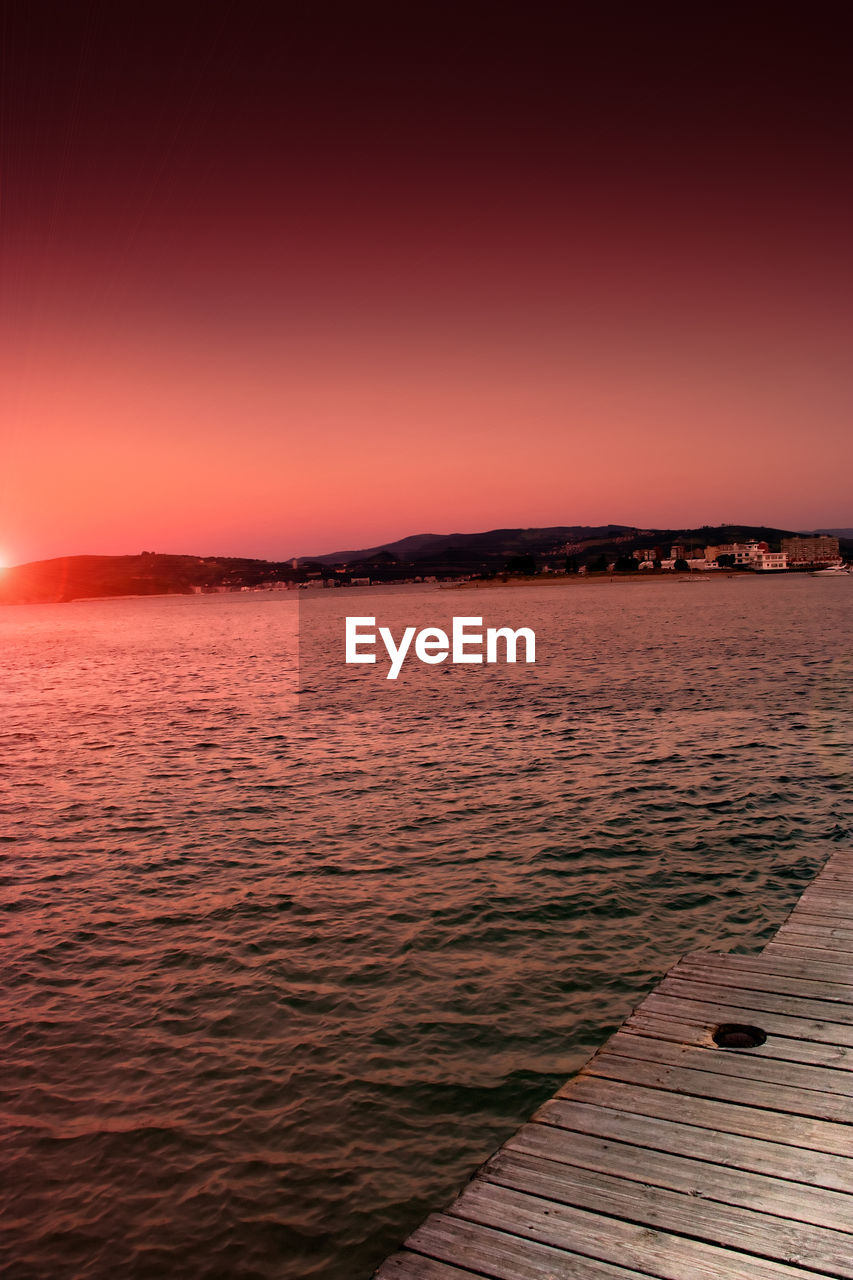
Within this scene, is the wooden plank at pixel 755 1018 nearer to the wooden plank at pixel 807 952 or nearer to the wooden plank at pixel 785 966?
the wooden plank at pixel 785 966

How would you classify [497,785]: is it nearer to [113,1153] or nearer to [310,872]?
[310,872]

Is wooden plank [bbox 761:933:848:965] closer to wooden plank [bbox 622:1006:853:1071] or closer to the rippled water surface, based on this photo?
wooden plank [bbox 622:1006:853:1071]

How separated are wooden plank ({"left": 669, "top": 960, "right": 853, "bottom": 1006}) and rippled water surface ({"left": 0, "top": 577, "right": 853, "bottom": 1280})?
6.43 ft

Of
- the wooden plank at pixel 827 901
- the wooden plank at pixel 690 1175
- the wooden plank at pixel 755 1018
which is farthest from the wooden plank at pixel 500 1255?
the wooden plank at pixel 827 901

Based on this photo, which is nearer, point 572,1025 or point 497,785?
point 572,1025

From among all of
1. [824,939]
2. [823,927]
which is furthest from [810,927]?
[824,939]

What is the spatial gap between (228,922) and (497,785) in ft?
36.8

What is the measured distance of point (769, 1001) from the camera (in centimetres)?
880

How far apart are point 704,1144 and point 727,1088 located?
3.03 feet

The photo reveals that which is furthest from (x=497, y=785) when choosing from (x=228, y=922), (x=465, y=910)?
(x=228, y=922)

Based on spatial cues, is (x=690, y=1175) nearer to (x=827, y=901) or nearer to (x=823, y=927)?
(x=823, y=927)

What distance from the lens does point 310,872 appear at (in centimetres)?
1791

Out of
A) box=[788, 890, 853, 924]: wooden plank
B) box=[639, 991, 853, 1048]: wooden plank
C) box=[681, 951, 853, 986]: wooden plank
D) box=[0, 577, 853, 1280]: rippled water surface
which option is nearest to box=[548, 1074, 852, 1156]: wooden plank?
box=[639, 991, 853, 1048]: wooden plank

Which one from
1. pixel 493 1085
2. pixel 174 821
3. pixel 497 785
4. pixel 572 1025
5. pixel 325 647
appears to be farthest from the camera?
pixel 325 647
